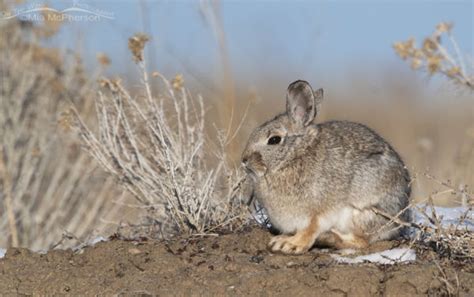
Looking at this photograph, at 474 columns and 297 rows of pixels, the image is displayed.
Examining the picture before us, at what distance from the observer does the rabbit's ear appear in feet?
16.2

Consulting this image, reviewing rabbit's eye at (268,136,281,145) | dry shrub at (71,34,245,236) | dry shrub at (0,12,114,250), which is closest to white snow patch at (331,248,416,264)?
rabbit's eye at (268,136,281,145)

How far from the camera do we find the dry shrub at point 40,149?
9031mm

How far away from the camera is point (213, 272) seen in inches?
175

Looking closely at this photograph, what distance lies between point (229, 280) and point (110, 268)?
0.76 meters

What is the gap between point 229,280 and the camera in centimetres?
427

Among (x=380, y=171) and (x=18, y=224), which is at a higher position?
(x=380, y=171)

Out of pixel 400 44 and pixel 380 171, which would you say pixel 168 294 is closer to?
pixel 380 171

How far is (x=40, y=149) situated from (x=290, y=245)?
4.93 metres

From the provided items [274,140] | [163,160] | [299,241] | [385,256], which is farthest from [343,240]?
[163,160]

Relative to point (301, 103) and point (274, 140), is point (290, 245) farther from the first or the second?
point (301, 103)

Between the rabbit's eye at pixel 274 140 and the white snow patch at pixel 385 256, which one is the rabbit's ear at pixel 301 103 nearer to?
the rabbit's eye at pixel 274 140

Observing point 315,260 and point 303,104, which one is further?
point 303,104

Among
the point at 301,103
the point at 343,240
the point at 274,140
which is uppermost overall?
the point at 301,103

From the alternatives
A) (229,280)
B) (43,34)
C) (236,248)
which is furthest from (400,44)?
(43,34)
